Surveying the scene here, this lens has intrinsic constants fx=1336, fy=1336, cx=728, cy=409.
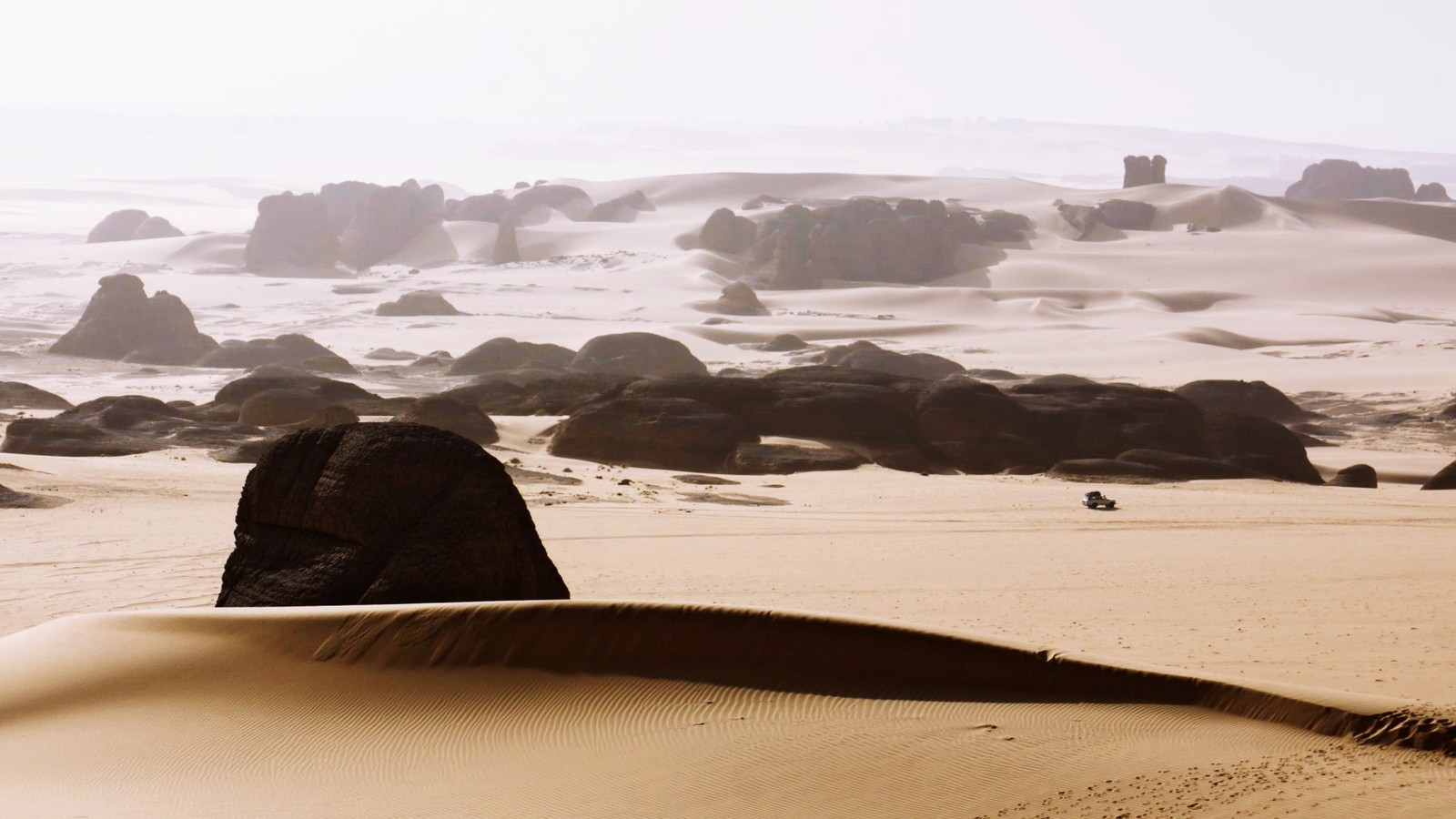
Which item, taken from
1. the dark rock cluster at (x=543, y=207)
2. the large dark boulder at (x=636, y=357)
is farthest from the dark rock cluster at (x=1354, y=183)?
the large dark boulder at (x=636, y=357)

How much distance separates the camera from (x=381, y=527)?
750 centimetres

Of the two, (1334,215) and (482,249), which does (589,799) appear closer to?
(482,249)

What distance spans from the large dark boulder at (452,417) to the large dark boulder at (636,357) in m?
13.3

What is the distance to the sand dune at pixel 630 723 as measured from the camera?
4590mm

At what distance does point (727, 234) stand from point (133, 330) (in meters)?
41.3

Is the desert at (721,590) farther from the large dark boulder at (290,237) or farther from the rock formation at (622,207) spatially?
the rock formation at (622,207)

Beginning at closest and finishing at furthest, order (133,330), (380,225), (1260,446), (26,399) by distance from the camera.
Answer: (1260,446), (26,399), (133,330), (380,225)

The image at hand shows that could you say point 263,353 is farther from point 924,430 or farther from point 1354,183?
point 1354,183

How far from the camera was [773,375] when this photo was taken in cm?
2414

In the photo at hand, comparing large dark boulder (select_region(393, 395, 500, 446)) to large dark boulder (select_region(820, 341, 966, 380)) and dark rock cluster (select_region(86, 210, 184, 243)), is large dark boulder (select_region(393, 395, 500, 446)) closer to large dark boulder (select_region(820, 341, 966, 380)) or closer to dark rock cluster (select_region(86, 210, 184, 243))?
large dark boulder (select_region(820, 341, 966, 380))

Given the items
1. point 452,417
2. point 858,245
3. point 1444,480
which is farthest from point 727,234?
point 1444,480

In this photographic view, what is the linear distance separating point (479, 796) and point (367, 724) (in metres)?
1.07

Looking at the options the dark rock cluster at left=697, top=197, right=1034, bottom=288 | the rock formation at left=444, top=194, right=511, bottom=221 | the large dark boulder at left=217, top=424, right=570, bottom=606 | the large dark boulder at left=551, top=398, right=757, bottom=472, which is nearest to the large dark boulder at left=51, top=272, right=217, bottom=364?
the large dark boulder at left=551, top=398, right=757, bottom=472

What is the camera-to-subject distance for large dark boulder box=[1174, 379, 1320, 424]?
28.2 m
